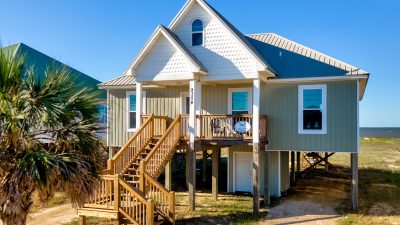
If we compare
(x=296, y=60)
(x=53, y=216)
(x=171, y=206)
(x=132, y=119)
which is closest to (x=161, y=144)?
(x=171, y=206)

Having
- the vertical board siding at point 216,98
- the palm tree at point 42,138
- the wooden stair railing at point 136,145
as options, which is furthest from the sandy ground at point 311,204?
the palm tree at point 42,138

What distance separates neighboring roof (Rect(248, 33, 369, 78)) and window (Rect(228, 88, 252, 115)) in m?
1.91

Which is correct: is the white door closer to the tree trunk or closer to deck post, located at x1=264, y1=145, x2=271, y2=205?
deck post, located at x1=264, y1=145, x2=271, y2=205

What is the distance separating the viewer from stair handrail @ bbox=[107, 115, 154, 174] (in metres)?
13.6

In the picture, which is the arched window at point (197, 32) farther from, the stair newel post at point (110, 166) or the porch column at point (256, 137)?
the stair newel post at point (110, 166)

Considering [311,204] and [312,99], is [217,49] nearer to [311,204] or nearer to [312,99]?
[312,99]

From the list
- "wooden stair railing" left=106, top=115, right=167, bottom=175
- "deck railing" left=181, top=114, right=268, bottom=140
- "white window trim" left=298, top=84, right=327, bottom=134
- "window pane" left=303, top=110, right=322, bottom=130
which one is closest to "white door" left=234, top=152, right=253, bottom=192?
"deck railing" left=181, top=114, right=268, bottom=140

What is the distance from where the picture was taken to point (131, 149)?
14734mm

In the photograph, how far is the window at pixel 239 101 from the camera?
17828 mm

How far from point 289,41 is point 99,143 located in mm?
13836

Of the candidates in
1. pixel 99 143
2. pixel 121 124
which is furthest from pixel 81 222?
pixel 121 124

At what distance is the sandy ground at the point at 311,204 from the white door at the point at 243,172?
2.16 m

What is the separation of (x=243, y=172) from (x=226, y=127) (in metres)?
4.31

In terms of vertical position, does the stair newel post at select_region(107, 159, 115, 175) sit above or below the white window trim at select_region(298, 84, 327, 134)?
below
